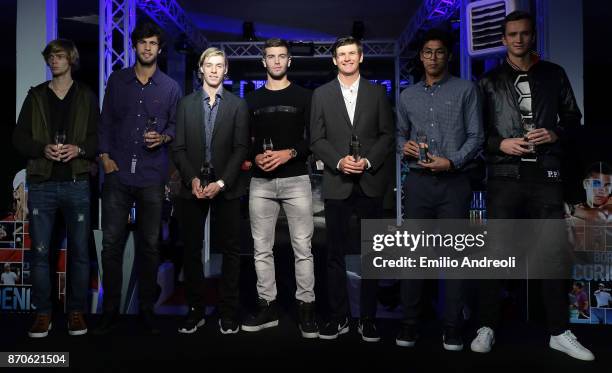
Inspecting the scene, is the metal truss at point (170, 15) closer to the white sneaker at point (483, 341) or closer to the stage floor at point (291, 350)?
the stage floor at point (291, 350)

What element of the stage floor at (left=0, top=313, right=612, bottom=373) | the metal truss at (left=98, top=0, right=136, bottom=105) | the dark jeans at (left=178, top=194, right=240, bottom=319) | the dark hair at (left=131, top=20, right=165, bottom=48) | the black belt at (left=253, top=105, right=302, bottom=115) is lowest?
the stage floor at (left=0, top=313, right=612, bottom=373)

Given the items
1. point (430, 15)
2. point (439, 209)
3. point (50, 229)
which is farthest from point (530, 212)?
point (430, 15)

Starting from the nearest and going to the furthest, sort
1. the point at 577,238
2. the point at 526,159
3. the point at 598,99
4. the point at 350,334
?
the point at 526,159
the point at 350,334
the point at 577,238
the point at 598,99

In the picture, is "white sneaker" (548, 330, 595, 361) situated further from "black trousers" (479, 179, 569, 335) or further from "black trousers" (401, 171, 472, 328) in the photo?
"black trousers" (401, 171, 472, 328)

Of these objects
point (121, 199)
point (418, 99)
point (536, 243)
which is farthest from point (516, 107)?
point (121, 199)

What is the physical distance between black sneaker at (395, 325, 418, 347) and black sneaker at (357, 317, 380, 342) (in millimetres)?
142

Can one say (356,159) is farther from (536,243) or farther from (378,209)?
(536,243)

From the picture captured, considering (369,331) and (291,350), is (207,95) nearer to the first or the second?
(291,350)

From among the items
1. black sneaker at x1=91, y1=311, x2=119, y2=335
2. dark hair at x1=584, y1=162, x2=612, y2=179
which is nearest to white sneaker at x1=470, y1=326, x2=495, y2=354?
dark hair at x1=584, y1=162, x2=612, y2=179

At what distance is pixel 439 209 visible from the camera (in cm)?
295

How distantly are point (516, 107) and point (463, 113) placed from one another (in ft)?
1.08

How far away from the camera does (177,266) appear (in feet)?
20.4

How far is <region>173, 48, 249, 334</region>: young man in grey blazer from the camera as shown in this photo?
319 cm

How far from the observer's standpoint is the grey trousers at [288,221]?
319cm
